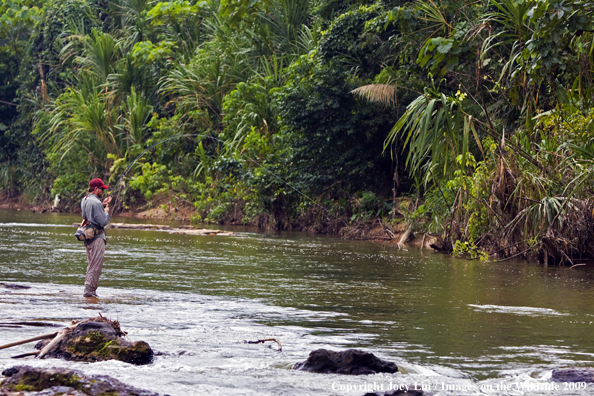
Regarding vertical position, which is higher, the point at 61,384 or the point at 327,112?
the point at 327,112

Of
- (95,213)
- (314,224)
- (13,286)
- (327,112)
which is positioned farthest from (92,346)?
(314,224)

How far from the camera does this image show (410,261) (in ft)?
41.6

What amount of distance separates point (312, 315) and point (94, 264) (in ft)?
8.22

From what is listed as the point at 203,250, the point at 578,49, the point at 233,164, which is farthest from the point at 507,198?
the point at 233,164

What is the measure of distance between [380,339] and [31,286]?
4445mm

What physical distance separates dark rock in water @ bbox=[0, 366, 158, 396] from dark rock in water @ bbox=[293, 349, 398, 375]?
1113 millimetres

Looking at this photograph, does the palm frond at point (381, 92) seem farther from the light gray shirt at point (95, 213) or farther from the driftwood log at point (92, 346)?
the driftwood log at point (92, 346)

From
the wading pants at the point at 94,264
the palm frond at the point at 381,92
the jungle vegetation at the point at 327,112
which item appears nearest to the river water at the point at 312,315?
the wading pants at the point at 94,264

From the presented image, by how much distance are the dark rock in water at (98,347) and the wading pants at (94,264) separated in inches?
112

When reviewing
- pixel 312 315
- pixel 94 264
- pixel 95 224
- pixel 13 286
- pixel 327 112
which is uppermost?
pixel 327 112

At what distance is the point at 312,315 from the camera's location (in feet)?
22.9

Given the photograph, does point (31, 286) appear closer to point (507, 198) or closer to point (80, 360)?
point (80, 360)

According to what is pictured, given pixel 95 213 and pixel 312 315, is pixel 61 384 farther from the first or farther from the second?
pixel 95 213

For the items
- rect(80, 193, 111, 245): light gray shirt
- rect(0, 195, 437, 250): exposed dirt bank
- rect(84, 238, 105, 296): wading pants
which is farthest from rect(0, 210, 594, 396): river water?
rect(0, 195, 437, 250): exposed dirt bank
